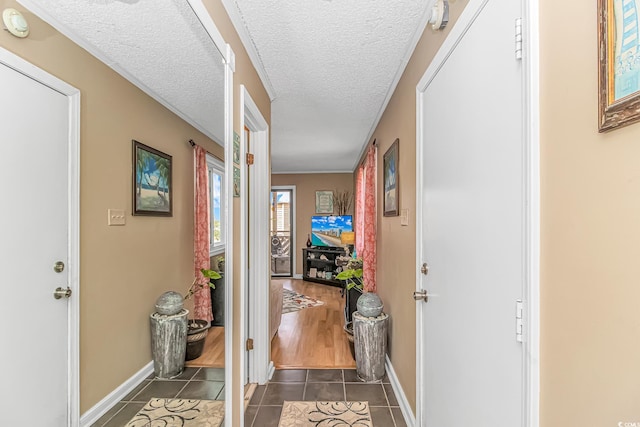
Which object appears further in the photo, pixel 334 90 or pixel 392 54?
pixel 334 90

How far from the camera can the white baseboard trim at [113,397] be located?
0.71m

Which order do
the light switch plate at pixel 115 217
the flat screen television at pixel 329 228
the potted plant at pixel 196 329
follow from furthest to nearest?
the flat screen television at pixel 329 228 < the potted plant at pixel 196 329 < the light switch plate at pixel 115 217

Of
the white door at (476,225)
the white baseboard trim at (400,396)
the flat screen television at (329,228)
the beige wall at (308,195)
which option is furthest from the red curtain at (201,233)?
the beige wall at (308,195)

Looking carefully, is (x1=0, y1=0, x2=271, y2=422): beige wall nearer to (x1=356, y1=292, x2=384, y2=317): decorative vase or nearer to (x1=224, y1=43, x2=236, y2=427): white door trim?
(x1=224, y1=43, x2=236, y2=427): white door trim

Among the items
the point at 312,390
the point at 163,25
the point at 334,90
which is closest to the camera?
the point at 163,25

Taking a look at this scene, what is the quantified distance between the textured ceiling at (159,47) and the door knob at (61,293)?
1.66ft

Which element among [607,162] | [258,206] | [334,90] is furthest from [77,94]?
[334,90]

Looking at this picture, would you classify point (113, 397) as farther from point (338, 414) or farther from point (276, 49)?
point (276, 49)

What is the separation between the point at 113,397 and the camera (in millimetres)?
787

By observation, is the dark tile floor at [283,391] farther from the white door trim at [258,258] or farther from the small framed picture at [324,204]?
the small framed picture at [324,204]

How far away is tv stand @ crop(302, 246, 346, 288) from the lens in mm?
6934

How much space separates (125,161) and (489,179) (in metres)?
1.09

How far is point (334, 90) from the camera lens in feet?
9.20

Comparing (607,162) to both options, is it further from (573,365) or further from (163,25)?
(163,25)
